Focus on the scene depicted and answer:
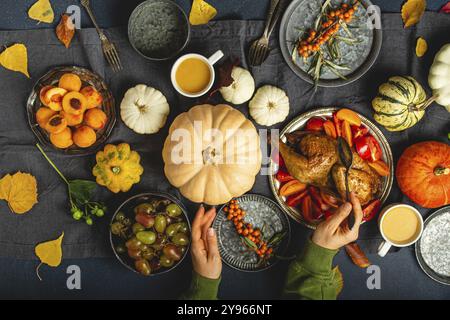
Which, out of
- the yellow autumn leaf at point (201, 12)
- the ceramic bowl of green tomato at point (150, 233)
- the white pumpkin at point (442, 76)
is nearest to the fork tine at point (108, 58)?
the yellow autumn leaf at point (201, 12)

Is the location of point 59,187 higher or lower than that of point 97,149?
lower

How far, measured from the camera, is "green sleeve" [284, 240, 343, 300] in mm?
1485

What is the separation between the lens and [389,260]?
1.59m

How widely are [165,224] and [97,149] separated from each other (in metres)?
0.37

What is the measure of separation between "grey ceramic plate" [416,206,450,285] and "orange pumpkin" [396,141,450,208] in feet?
0.36

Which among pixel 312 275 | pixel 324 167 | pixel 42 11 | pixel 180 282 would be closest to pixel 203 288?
pixel 180 282

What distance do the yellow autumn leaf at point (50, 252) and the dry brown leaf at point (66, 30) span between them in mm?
718

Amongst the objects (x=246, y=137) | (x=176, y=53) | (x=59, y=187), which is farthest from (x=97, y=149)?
(x=246, y=137)

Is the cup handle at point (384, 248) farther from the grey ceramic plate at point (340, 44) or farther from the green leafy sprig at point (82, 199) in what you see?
the green leafy sprig at point (82, 199)

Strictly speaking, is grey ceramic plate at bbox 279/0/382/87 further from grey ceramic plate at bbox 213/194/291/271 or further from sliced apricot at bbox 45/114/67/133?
sliced apricot at bbox 45/114/67/133

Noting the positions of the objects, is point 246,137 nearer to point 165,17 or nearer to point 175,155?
point 175,155

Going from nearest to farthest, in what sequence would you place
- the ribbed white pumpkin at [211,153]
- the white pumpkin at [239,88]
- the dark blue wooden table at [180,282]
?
1. the ribbed white pumpkin at [211,153]
2. the white pumpkin at [239,88]
3. the dark blue wooden table at [180,282]

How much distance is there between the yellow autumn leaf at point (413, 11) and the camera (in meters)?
1.54

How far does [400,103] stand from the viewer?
1463 millimetres
